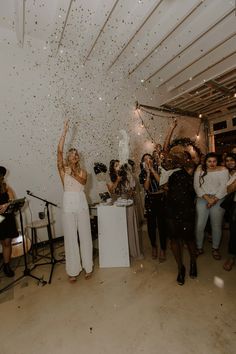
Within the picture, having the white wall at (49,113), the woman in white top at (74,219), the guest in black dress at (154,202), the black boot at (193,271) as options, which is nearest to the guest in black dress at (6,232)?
the white wall at (49,113)

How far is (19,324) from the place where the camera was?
1.87m

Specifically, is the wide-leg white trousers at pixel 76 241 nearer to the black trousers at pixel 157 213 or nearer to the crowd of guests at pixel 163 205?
the crowd of guests at pixel 163 205

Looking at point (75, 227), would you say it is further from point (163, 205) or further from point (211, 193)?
point (211, 193)

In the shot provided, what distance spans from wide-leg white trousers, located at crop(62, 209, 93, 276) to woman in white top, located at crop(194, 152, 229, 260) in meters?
1.70

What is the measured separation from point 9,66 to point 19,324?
3965 millimetres

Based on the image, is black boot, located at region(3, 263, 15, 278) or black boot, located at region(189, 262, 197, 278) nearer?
black boot, located at region(189, 262, 197, 278)

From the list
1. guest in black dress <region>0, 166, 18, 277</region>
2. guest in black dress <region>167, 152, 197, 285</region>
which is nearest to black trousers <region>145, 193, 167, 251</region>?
guest in black dress <region>167, 152, 197, 285</region>

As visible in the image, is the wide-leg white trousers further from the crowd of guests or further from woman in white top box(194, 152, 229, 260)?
woman in white top box(194, 152, 229, 260)

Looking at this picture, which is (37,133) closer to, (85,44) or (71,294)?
(85,44)

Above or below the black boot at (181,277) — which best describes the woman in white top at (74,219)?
above

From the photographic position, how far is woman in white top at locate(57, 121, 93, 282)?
245 cm

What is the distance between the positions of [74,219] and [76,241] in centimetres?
29

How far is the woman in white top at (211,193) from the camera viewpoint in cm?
279

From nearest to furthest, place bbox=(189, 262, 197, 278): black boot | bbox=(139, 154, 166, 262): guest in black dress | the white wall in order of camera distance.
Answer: bbox=(189, 262, 197, 278): black boot → bbox=(139, 154, 166, 262): guest in black dress → the white wall
